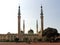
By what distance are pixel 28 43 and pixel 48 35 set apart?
292 inches

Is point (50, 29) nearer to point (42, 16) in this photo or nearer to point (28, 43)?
point (42, 16)

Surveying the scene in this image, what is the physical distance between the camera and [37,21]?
3244 cm

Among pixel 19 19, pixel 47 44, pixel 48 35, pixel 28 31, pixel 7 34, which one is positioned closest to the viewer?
pixel 47 44

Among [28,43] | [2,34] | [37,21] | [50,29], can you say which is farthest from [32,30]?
[28,43]

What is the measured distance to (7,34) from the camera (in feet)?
105

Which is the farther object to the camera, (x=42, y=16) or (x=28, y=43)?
(x=42, y=16)

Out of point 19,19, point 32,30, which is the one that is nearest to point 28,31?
point 32,30

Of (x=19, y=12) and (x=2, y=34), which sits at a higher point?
(x=19, y=12)

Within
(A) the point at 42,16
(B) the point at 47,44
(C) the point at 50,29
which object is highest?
(A) the point at 42,16

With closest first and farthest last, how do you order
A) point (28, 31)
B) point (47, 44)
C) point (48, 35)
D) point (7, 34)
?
1. point (47, 44)
2. point (48, 35)
3. point (7, 34)
4. point (28, 31)

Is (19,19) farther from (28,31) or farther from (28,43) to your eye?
(28,43)

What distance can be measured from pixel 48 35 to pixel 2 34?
9.01 metres

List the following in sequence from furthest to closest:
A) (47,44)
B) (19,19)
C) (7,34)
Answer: (7,34) < (19,19) < (47,44)


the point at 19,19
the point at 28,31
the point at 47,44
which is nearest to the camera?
the point at 47,44
